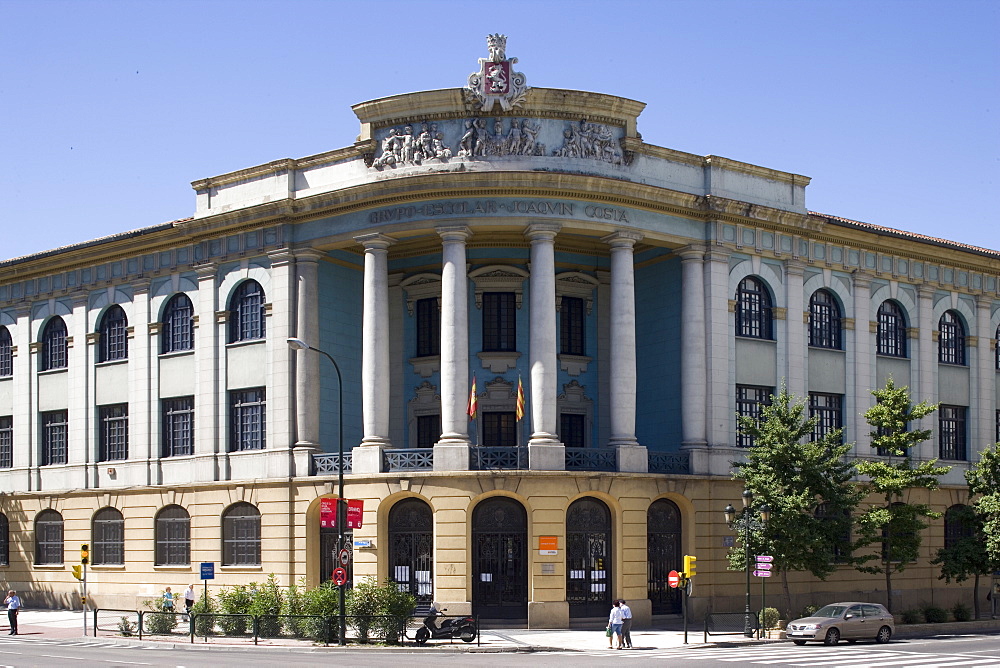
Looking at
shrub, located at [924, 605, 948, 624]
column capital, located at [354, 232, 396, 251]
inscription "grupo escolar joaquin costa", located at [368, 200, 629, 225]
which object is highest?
inscription "grupo escolar joaquin costa", located at [368, 200, 629, 225]

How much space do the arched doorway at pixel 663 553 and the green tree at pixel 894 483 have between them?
6.54m

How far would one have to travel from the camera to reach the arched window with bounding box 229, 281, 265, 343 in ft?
166

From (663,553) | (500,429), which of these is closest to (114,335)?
(500,429)

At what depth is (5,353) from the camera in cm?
6053

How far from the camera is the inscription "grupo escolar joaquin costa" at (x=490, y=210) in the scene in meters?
45.7

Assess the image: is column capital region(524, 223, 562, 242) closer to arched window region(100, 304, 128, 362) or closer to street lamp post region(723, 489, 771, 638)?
street lamp post region(723, 489, 771, 638)

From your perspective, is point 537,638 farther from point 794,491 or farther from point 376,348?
point 376,348

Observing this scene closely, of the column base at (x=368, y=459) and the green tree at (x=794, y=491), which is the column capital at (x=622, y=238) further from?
the column base at (x=368, y=459)

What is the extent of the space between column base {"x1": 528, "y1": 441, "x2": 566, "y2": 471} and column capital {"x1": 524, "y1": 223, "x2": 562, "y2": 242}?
7268 millimetres

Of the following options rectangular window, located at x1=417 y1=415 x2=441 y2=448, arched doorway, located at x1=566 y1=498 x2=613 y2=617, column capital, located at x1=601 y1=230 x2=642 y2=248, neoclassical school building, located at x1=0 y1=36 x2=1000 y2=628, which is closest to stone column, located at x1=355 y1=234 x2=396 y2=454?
neoclassical school building, located at x1=0 y1=36 x2=1000 y2=628

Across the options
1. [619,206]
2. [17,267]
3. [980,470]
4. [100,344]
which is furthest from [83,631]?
[980,470]

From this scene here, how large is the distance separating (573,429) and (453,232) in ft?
→ 34.1

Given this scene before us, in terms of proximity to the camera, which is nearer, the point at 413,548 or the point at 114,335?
the point at 413,548

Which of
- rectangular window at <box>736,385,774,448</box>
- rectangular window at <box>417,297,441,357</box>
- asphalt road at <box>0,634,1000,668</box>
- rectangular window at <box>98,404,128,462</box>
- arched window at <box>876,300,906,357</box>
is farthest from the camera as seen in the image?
rectangular window at <box>98,404,128,462</box>
